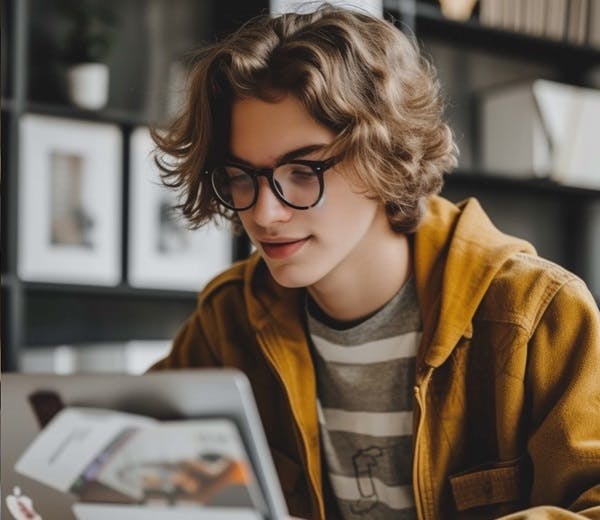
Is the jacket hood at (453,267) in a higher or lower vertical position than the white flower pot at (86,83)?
lower

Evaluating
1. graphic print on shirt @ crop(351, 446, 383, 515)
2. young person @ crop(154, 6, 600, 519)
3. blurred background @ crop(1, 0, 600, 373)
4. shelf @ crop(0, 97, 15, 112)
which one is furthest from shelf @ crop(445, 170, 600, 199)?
graphic print on shirt @ crop(351, 446, 383, 515)

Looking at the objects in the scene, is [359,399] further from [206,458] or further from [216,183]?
[206,458]

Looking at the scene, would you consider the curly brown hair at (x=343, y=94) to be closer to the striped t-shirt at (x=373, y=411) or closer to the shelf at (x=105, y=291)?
the striped t-shirt at (x=373, y=411)

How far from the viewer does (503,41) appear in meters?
3.27

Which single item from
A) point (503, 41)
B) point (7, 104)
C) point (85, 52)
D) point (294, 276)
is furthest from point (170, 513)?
point (503, 41)

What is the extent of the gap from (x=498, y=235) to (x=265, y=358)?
1.34 feet

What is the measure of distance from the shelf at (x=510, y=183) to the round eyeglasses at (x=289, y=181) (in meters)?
1.78

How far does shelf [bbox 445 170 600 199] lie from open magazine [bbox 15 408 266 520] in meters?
2.26

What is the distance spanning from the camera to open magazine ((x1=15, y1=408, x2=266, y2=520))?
2.74 feet

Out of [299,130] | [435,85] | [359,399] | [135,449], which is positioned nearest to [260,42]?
[299,130]

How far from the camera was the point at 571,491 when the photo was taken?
3.77 ft

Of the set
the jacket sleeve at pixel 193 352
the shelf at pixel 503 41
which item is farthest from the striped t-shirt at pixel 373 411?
the shelf at pixel 503 41

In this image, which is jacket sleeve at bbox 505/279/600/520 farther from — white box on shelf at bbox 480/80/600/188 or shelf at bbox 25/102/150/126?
white box on shelf at bbox 480/80/600/188

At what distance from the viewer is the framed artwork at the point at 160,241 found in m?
2.72
